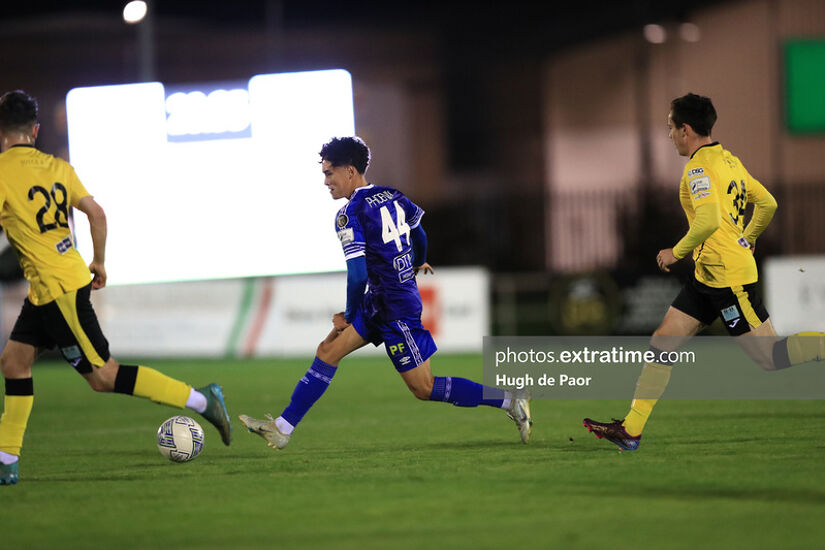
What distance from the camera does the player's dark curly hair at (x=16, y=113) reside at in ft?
22.9

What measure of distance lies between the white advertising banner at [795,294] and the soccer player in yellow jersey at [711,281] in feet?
31.1

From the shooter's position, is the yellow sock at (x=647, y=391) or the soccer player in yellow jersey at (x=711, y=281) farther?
the yellow sock at (x=647, y=391)

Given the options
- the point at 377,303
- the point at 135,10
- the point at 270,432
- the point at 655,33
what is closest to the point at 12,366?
the point at 270,432

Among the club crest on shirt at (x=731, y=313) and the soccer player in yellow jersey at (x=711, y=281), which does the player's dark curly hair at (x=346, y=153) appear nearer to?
the soccer player in yellow jersey at (x=711, y=281)

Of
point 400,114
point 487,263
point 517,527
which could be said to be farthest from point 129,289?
point 400,114

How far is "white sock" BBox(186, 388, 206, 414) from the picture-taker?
23.7 feet

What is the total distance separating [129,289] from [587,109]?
50.6 ft

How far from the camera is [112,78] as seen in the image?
3588 centimetres

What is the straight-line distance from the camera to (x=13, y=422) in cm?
708

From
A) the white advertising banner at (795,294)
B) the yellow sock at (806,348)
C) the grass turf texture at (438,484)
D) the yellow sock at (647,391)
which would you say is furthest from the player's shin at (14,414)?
the white advertising banner at (795,294)

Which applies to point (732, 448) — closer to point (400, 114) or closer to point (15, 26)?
point (400, 114)

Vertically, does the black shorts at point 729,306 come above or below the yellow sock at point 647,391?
above

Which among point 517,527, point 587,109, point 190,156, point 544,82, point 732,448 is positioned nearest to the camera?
point 517,527

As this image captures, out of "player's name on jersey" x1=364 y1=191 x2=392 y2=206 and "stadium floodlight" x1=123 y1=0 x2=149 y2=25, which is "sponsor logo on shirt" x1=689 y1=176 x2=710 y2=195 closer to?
"player's name on jersey" x1=364 y1=191 x2=392 y2=206
